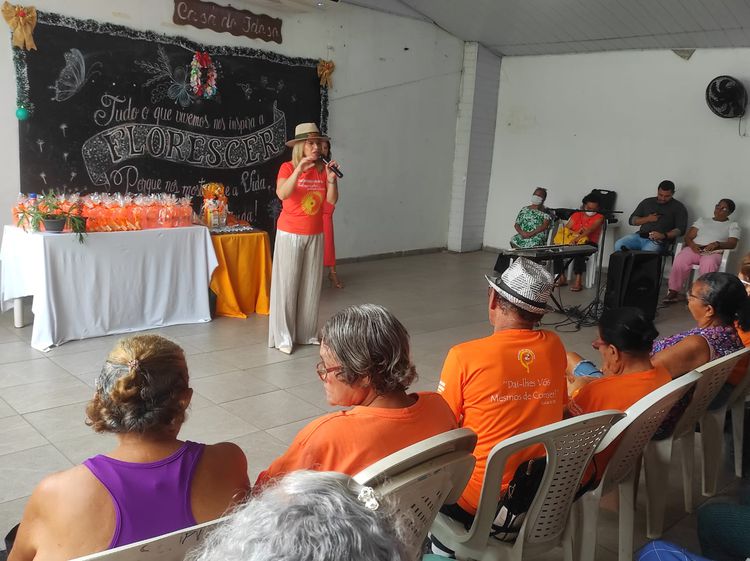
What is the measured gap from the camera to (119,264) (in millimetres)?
4801

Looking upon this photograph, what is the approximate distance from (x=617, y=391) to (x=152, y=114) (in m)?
5.21

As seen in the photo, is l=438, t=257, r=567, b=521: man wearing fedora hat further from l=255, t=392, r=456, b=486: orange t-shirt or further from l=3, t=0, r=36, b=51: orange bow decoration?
l=3, t=0, r=36, b=51: orange bow decoration

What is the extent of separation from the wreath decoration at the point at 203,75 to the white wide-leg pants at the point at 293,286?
8.28 ft

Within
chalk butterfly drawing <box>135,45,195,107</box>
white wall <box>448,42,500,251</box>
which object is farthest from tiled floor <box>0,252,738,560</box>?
white wall <box>448,42,500,251</box>

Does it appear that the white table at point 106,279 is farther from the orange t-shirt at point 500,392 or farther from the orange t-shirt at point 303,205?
the orange t-shirt at point 500,392

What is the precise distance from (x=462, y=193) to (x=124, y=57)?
494 cm

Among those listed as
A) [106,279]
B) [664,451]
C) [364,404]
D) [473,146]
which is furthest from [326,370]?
[473,146]

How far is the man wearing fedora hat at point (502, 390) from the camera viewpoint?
1.99 meters

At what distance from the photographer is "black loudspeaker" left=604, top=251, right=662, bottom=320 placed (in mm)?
5707

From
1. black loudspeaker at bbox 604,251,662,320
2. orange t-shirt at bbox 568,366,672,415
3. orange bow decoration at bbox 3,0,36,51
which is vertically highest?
orange bow decoration at bbox 3,0,36,51

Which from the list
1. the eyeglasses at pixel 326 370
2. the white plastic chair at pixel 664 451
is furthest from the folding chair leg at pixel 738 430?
the eyeglasses at pixel 326 370

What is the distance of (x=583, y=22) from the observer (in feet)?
25.7

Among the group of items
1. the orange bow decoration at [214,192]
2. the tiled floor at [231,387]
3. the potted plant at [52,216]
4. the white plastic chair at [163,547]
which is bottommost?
the tiled floor at [231,387]

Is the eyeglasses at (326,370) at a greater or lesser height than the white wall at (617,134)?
lesser
